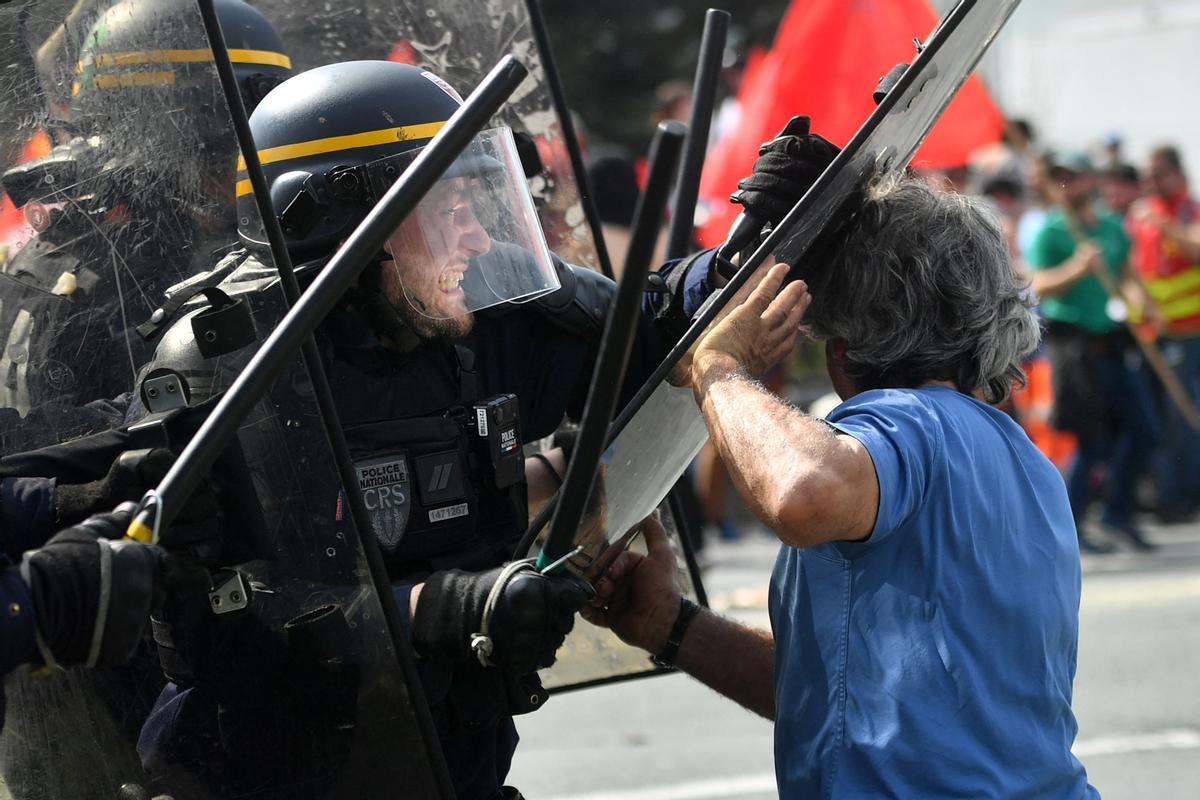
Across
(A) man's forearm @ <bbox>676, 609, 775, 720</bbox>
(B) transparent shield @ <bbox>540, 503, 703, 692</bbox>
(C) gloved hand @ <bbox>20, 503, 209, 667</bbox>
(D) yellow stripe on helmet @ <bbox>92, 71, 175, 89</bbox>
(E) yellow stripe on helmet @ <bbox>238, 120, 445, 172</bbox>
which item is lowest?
(B) transparent shield @ <bbox>540, 503, 703, 692</bbox>

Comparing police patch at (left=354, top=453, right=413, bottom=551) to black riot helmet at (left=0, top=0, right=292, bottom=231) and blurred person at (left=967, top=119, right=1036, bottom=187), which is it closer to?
black riot helmet at (left=0, top=0, right=292, bottom=231)

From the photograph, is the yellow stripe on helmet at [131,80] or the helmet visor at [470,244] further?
the helmet visor at [470,244]

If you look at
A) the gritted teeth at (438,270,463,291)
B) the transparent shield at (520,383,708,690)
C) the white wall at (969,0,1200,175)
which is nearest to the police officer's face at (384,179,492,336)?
the gritted teeth at (438,270,463,291)

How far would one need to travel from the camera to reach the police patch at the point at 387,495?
87.8 inches

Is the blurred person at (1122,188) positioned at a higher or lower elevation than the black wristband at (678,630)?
lower

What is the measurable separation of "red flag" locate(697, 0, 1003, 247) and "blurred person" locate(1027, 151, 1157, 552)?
0.61m

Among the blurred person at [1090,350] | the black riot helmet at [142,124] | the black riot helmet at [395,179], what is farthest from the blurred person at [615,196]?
the black riot helmet at [142,124]

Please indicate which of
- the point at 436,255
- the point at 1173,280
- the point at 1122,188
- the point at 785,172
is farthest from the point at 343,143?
the point at 1122,188

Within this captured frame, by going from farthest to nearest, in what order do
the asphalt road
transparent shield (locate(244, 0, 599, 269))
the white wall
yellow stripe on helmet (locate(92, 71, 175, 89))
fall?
the white wall, the asphalt road, transparent shield (locate(244, 0, 599, 269)), yellow stripe on helmet (locate(92, 71, 175, 89))

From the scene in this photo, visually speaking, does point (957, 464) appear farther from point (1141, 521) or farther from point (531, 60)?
point (1141, 521)

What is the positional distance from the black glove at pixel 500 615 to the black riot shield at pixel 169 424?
11 cm

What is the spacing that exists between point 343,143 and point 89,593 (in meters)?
0.95

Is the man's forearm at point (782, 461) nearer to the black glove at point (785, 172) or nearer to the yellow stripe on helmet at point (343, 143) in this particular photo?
the black glove at point (785, 172)

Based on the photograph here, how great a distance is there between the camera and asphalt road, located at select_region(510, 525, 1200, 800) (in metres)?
4.94
